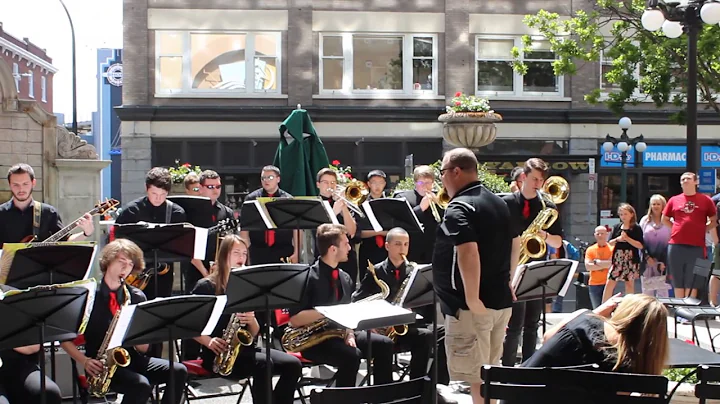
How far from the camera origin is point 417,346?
7.03 meters

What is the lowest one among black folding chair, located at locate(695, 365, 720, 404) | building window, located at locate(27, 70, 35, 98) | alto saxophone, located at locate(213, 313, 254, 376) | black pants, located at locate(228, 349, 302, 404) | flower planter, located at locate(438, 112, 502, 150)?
black pants, located at locate(228, 349, 302, 404)

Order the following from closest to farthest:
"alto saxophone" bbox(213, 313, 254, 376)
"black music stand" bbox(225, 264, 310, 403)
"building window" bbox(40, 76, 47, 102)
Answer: "black music stand" bbox(225, 264, 310, 403) → "alto saxophone" bbox(213, 313, 254, 376) → "building window" bbox(40, 76, 47, 102)

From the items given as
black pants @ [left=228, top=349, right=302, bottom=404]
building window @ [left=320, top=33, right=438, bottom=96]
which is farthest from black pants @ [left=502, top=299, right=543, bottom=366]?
building window @ [left=320, top=33, right=438, bottom=96]

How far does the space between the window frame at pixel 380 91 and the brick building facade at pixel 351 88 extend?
0.04 metres

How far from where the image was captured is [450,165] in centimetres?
546

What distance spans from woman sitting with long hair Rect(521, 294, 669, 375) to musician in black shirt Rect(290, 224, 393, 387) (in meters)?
2.43

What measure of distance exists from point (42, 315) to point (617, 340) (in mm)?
3444

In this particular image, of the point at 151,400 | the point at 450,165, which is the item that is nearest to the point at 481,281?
the point at 450,165

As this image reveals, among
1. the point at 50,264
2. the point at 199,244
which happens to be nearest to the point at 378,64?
the point at 199,244

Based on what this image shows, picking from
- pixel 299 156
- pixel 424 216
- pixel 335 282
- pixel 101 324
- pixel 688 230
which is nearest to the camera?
pixel 101 324

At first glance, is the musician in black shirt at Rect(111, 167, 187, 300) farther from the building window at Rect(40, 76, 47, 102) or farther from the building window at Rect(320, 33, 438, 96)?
the building window at Rect(40, 76, 47, 102)

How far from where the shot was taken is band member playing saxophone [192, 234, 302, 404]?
6.04 m

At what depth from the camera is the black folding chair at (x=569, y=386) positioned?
3672 mm

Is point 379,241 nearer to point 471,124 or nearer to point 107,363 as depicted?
point 107,363
